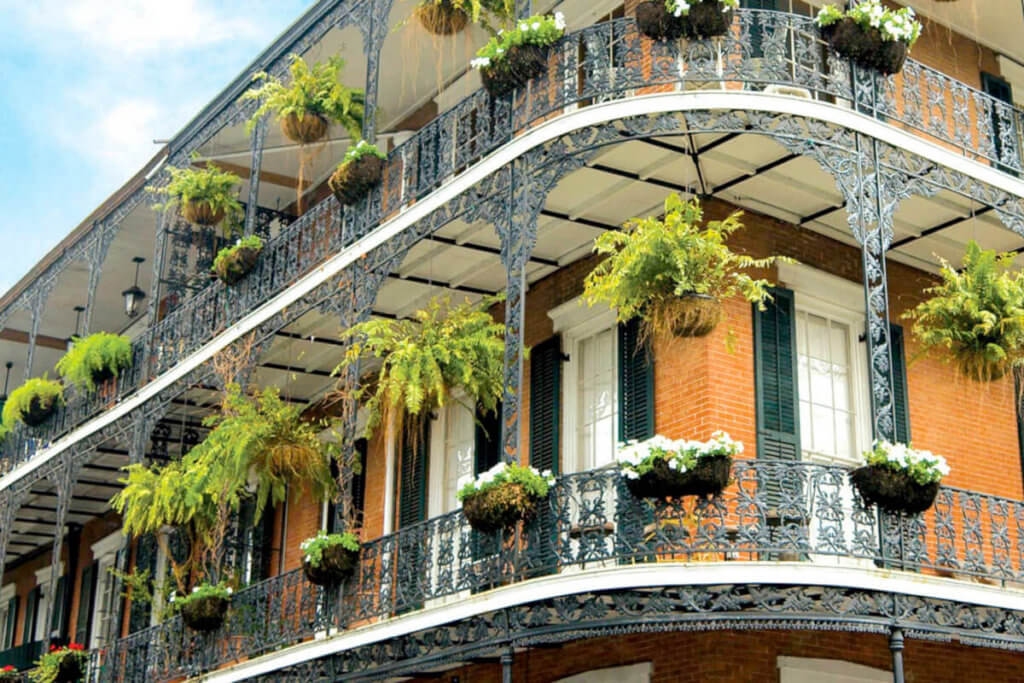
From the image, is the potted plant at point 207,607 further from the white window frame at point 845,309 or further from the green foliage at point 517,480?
the white window frame at point 845,309

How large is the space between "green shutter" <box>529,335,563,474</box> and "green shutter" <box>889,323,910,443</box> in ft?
9.42

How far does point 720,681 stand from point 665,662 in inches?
20.1

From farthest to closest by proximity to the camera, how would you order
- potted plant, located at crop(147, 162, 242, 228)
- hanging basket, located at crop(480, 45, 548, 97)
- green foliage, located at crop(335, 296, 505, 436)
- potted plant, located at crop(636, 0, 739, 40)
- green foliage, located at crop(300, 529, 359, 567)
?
potted plant, located at crop(147, 162, 242, 228)
green foliage, located at crop(300, 529, 359, 567)
green foliage, located at crop(335, 296, 505, 436)
hanging basket, located at crop(480, 45, 548, 97)
potted plant, located at crop(636, 0, 739, 40)

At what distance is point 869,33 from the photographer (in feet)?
34.2

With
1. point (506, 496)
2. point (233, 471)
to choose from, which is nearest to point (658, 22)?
point (506, 496)

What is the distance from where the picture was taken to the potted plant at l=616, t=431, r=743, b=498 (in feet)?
29.8

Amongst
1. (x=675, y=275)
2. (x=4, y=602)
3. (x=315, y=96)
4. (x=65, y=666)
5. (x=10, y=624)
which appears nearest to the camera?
(x=675, y=275)

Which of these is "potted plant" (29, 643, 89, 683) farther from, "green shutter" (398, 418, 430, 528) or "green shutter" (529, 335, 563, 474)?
"green shutter" (529, 335, 563, 474)

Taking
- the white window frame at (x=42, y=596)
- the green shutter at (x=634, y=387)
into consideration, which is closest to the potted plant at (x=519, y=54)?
the green shutter at (x=634, y=387)

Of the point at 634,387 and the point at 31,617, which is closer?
the point at 634,387

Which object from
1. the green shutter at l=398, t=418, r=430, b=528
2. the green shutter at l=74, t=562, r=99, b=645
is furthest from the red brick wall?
the green shutter at l=74, t=562, r=99, b=645

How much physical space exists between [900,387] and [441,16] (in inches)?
208

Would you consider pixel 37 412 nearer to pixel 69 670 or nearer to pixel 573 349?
pixel 69 670

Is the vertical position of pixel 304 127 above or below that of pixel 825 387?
above
